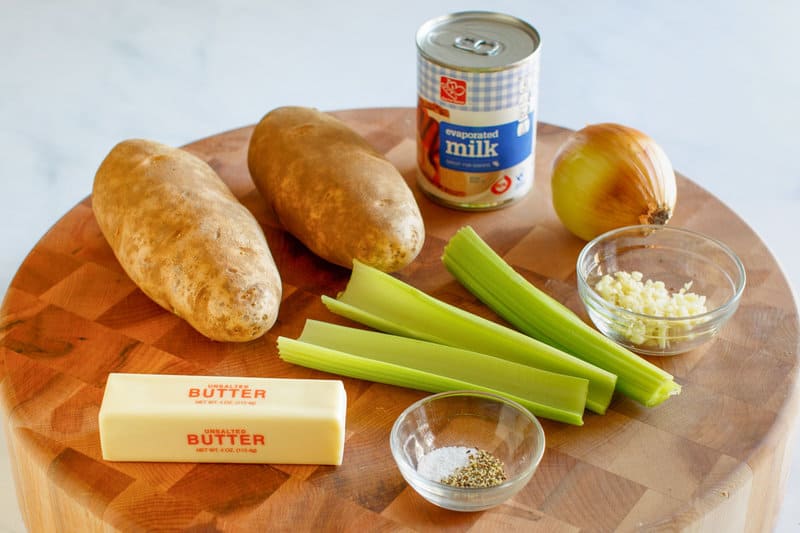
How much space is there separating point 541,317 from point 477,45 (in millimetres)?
590

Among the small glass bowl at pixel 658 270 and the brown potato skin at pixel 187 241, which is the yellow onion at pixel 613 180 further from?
the brown potato skin at pixel 187 241

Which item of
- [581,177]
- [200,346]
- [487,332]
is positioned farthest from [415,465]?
[581,177]

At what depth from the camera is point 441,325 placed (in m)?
1.82

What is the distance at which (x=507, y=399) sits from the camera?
162 cm

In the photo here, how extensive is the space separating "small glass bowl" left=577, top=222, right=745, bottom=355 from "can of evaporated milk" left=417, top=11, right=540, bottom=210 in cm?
28

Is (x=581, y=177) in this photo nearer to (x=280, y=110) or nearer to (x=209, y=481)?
(x=280, y=110)

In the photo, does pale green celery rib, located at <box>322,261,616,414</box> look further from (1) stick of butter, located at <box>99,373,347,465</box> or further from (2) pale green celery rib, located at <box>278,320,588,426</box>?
(1) stick of butter, located at <box>99,373,347,465</box>

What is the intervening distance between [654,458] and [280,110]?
109cm

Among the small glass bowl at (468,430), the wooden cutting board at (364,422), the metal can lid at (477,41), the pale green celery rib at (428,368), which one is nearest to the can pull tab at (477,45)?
the metal can lid at (477,41)

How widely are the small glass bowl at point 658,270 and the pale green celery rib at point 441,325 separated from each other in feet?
0.44

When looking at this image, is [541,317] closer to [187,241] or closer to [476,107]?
[476,107]

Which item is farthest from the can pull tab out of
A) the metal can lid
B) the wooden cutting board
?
the wooden cutting board

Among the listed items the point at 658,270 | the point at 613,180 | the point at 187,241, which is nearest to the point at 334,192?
the point at 187,241

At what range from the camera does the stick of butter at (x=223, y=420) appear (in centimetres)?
154
